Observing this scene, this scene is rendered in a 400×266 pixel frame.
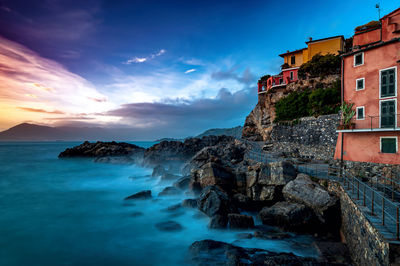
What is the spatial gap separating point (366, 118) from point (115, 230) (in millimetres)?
18113

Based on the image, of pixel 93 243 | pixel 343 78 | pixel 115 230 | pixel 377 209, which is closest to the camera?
pixel 377 209

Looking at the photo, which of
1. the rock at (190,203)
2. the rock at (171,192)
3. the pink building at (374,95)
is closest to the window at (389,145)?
the pink building at (374,95)

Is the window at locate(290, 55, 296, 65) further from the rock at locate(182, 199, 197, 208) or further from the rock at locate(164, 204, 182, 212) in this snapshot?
the rock at locate(164, 204, 182, 212)

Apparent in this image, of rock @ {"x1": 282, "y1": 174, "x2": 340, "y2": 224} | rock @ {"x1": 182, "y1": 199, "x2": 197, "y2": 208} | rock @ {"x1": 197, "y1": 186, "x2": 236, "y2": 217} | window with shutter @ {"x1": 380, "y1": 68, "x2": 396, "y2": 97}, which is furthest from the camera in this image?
rock @ {"x1": 182, "y1": 199, "x2": 197, "y2": 208}

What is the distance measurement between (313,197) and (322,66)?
2349 cm

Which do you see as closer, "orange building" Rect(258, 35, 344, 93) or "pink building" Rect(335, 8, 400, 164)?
"pink building" Rect(335, 8, 400, 164)

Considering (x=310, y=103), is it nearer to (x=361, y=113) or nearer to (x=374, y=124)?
(x=361, y=113)

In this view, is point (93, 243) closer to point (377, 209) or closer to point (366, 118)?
point (377, 209)

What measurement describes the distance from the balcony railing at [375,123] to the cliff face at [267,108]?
44.2 feet

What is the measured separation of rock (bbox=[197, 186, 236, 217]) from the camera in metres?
11.1

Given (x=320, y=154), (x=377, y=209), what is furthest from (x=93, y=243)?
(x=320, y=154)

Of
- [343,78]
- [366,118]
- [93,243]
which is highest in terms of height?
[343,78]

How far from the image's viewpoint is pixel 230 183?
47.6 ft

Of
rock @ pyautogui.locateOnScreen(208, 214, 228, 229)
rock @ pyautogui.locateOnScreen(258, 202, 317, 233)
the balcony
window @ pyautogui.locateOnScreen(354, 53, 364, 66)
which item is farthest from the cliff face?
rock @ pyautogui.locateOnScreen(208, 214, 228, 229)
